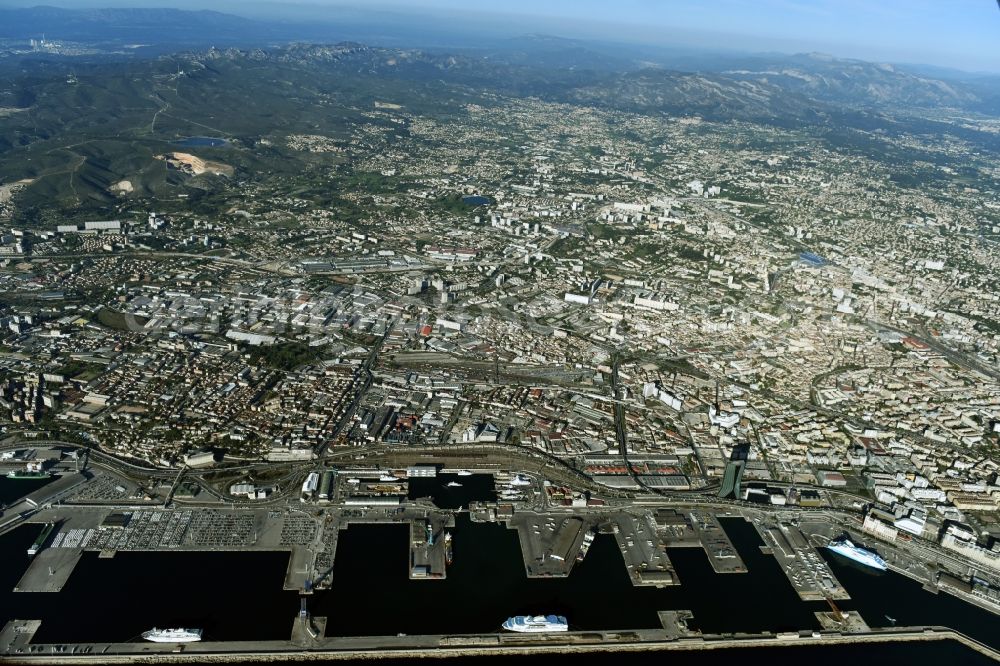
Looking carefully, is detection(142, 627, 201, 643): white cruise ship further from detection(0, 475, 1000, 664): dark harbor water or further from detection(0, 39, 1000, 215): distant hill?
detection(0, 39, 1000, 215): distant hill

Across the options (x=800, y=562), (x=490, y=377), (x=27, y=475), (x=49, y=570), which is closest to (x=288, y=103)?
(x=490, y=377)

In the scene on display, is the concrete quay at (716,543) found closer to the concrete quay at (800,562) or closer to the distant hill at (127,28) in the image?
the concrete quay at (800,562)

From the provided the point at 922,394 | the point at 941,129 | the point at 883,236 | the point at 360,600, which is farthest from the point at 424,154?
the point at 941,129

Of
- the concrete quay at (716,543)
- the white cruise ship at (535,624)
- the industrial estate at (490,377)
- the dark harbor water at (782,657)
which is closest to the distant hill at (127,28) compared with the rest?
the industrial estate at (490,377)

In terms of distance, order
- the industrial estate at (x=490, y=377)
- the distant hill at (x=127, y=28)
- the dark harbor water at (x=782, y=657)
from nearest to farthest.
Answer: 1. the dark harbor water at (x=782, y=657)
2. the industrial estate at (x=490, y=377)
3. the distant hill at (x=127, y=28)

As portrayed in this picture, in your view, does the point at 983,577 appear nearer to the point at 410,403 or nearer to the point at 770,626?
the point at 770,626

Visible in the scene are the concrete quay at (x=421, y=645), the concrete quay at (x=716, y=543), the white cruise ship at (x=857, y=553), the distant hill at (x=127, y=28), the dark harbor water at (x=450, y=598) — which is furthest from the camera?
the distant hill at (x=127, y=28)

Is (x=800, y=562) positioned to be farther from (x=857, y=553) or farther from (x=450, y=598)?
(x=450, y=598)
